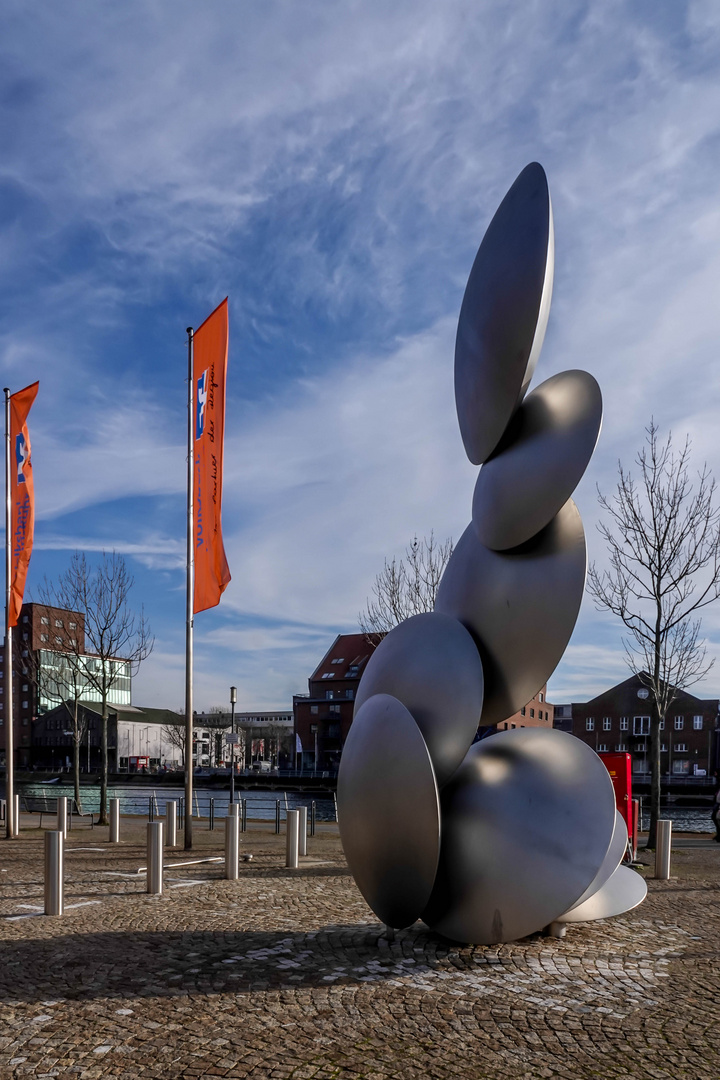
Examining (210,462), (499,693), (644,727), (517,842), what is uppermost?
(210,462)

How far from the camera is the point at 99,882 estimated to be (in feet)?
40.7

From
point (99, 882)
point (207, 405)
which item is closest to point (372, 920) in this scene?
point (99, 882)

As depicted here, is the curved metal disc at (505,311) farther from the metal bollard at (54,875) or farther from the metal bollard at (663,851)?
the metal bollard at (663,851)

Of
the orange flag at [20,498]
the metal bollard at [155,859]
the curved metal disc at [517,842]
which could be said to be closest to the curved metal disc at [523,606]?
the curved metal disc at [517,842]

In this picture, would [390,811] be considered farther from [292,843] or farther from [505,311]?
[292,843]

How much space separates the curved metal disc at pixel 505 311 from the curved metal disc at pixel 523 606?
3.49 feet

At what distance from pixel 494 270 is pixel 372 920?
6814 millimetres

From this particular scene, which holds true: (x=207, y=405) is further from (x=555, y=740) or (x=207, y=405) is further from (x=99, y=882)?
(x=555, y=740)

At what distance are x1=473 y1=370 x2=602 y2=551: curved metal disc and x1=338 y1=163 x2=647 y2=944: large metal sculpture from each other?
0.06 feet

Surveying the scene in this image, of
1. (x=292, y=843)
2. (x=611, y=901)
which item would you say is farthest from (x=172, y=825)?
(x=611, y=901)

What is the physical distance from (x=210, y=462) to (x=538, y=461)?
9.66 m

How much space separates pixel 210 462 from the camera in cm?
1647

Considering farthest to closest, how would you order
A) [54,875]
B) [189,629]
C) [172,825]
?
1. [172,825]
2. [189,629]
3. [54,875]

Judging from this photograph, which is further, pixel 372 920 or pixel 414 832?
pixel 372 920
